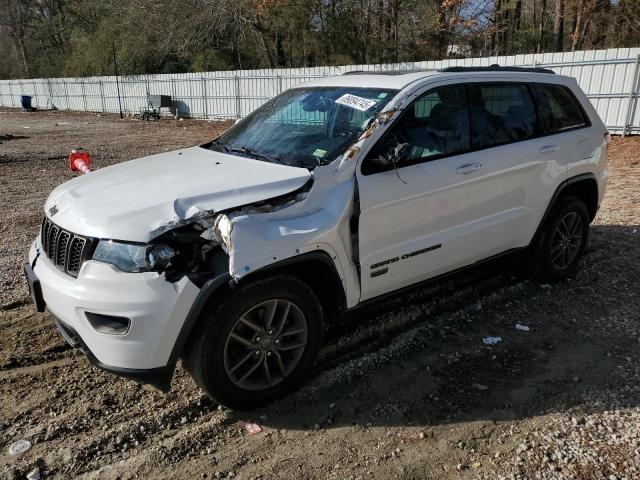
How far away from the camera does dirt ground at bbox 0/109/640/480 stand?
275 centimetres

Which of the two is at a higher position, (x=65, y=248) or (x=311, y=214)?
(x=311, y=214)

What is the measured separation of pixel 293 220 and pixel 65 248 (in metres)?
1.28

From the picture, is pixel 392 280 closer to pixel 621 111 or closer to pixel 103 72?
pixel 621 111

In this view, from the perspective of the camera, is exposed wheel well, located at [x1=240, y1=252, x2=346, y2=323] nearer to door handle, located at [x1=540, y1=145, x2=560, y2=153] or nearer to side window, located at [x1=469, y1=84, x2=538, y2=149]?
side window, located at [x1=469, y1=84, x2=538, y2=149]

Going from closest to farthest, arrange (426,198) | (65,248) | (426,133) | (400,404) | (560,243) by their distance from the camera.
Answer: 1. (65,248)
2. (400,404)
3. (426,198)
4. (426,133)
5. (560,243)

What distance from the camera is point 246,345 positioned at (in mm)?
3031

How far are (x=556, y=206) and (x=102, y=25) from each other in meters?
39.4

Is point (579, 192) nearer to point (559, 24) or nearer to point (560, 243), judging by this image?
point (560, 243)

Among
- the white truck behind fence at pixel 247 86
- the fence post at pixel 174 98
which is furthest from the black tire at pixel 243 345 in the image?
the fence post at pixel 174 98

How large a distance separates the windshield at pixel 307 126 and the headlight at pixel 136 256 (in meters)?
1.09

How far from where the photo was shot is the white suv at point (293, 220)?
2711 millimetres

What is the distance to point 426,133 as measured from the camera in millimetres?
3697

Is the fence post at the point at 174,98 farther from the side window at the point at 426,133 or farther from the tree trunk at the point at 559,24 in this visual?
the side window at the point at 426,133

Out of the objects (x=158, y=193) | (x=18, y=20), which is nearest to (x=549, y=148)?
(x=158, y=193)
